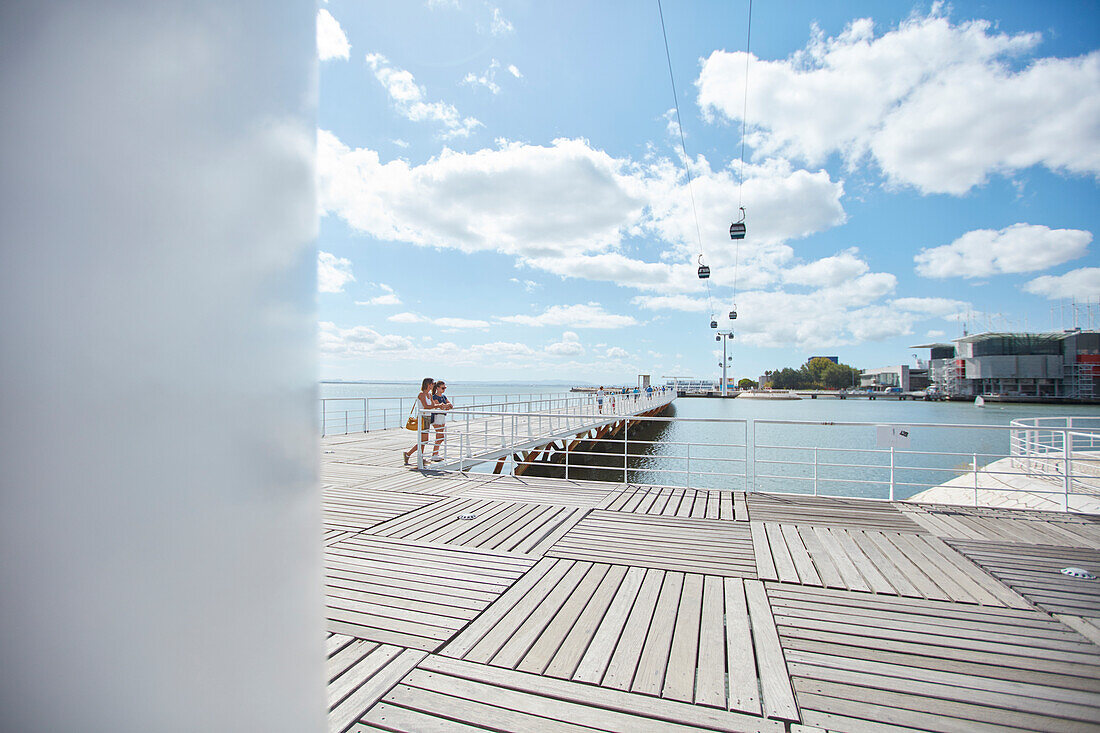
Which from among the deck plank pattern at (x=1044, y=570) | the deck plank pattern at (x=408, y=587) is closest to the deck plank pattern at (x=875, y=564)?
the deck plank pattern at (x=1044, y=570)

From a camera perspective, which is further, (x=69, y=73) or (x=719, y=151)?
(x=719, y=151)

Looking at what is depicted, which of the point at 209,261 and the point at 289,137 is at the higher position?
the point at 289,137

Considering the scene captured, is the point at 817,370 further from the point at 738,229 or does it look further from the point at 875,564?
the point at 875,564

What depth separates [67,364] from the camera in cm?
61

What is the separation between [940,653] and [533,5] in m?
5.77

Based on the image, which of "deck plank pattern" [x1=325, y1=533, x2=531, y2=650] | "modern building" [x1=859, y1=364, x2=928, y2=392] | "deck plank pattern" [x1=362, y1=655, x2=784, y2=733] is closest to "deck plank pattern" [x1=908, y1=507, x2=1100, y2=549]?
"deck plank pattern" [x1=362, y1=655, x2=784, y2=733]

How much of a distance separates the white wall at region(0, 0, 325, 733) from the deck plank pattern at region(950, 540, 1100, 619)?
3.85m

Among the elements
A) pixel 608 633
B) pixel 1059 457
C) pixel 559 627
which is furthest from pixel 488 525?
pixel 1059 457

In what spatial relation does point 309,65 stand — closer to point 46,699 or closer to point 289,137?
point 289,137

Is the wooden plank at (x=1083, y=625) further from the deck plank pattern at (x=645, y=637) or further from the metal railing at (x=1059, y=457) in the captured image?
the metal railing at (x=1059, y=457)

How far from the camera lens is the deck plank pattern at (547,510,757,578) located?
3.26 meters

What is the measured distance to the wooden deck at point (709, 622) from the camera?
6.16ft

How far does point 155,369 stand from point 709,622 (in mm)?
2598

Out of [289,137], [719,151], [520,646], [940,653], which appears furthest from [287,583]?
[719,151]
